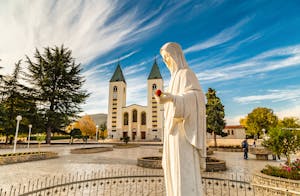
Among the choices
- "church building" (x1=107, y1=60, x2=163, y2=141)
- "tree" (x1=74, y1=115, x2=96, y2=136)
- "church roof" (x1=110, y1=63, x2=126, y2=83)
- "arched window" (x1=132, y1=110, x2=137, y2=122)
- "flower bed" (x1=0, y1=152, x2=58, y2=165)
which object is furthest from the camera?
"church roof" (x1=110, y1=63, x2=126, y2=83)

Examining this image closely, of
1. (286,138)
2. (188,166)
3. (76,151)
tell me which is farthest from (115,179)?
(76,151)

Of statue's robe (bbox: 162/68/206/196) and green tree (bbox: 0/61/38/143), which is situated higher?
green tree (bbox: 0/61/38/143)

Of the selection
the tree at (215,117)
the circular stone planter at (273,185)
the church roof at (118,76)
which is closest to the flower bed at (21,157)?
the circular stone planter at (273,185)

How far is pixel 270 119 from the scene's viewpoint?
132 feet

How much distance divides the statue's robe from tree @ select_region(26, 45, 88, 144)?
26362 mm

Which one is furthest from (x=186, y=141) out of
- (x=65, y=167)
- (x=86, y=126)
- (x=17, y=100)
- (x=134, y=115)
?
(x=134, y=115)

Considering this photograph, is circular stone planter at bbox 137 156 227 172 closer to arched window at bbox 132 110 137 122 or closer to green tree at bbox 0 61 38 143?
green tree at bbox 0 61 38 143

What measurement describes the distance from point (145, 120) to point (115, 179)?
155 feet

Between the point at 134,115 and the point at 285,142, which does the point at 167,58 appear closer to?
the point at 285,142

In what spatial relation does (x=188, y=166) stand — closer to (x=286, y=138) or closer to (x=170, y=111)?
(x=170, y=111)

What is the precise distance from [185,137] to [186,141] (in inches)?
2.1

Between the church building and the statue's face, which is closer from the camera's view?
the statue's face

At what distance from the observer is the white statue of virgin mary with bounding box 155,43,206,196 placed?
7.29 feet

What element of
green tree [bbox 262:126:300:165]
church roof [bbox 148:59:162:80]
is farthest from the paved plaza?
church roof [bbox 148:59:162:80]
